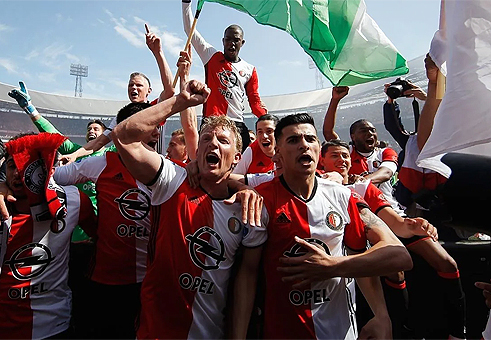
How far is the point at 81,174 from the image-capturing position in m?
2.66

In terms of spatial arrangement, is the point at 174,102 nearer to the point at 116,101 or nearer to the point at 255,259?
the point at 255,259

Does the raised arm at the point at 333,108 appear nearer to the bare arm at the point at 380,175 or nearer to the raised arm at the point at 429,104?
the bare arm at the point at 380,175

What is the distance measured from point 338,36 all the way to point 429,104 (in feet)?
5.63

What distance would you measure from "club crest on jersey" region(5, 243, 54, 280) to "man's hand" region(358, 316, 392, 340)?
2125mm

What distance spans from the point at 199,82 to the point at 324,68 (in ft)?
7.47

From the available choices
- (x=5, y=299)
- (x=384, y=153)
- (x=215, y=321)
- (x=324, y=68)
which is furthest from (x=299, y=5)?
(x=5, y=299)

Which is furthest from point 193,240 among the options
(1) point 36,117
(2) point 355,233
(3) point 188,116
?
(1) point 36,117

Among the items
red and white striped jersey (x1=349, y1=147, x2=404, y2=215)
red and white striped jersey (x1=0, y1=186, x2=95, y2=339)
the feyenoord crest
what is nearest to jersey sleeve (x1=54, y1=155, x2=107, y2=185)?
red and white striped jersey (x1=0, y1=186, x2=95, y2=339)

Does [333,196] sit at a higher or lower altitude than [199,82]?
lower

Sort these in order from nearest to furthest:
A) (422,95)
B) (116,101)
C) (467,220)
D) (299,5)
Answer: (467,220) < (422,95) < (299,5) < (116,101)

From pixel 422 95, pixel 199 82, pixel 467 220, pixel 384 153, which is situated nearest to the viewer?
pixel 467 220

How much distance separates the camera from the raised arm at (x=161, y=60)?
2941 mm

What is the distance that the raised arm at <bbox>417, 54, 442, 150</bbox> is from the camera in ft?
8.31

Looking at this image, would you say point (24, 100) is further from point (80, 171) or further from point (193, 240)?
point (193, 240)
